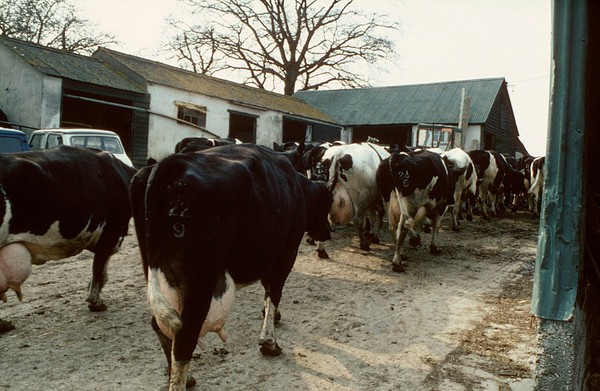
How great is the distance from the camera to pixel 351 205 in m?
8.42

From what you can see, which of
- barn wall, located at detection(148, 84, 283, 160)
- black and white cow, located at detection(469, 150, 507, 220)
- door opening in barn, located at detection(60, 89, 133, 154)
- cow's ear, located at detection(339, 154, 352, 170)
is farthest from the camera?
door opening in barn, located at detection(60, 89, 133, 154)

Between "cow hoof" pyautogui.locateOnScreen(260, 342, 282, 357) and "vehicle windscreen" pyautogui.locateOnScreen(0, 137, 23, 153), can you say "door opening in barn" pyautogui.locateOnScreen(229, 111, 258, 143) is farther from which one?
"cow hoof" pyautogui.locateOnScreen(260, 342, 282, 357)

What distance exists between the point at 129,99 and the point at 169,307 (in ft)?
59.2

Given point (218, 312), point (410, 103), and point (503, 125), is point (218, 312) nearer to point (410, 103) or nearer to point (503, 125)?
point (410, 103)

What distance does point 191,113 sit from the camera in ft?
72.1

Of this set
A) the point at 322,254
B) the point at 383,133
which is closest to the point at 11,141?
the point at 322,254

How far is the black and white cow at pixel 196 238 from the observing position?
2781mm

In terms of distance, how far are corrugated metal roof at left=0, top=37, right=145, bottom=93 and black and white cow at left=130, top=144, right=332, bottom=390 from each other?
15.8m

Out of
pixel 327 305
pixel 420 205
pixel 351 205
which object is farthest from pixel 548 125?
pixel 351 205

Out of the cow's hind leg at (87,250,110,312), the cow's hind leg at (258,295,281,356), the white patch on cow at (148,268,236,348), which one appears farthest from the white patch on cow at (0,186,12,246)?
the cow's hind leg at (258,295,281,356)

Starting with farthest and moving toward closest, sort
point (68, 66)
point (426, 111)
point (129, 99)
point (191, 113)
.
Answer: point (426, 111)
point (191, 113)
point (129, 99)
point (68, 66)

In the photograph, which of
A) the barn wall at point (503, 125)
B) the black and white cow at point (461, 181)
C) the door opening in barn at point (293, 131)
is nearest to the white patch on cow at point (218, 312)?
the black and white cow at point (461, 181)

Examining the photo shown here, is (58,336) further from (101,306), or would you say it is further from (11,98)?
(11,98)

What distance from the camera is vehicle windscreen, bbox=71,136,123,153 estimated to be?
40.3ft
